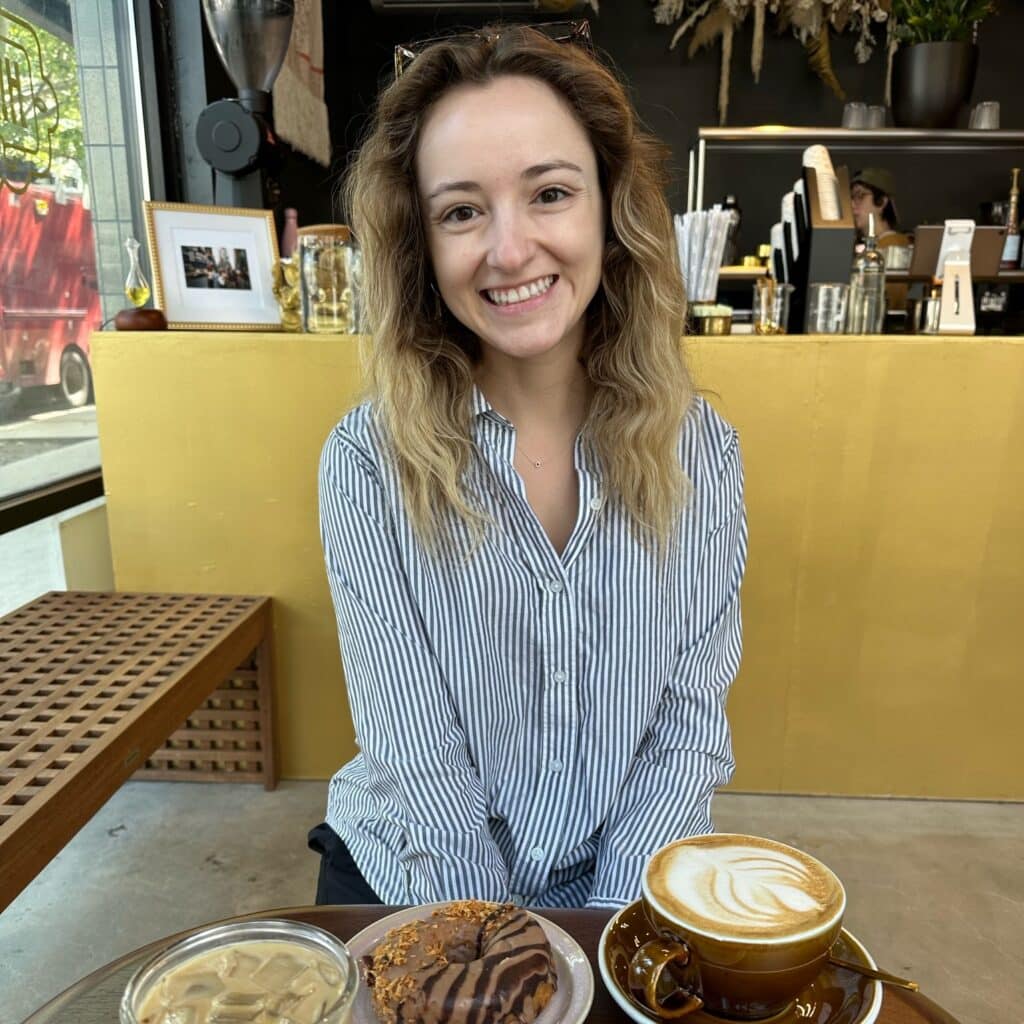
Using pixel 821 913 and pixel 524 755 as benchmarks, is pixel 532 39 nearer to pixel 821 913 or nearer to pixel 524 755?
pixel 524 755

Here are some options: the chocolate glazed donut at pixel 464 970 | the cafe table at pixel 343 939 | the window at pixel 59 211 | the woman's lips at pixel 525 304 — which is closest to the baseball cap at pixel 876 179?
the window at pixel 59 211

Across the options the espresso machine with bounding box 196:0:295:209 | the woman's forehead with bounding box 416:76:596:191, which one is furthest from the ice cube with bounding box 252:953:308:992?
the espresso machine with bounding box 196:0:295:209

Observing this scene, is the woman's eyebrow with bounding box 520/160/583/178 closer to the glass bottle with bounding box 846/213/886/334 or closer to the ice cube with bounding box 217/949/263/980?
the ice cube with bounding box 217/949/263/980

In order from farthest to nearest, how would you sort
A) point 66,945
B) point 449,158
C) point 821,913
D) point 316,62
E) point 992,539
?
point 316,62, point 992,539, point 66,945, point 449,158, point 821,913

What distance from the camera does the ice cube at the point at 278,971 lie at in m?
0.51

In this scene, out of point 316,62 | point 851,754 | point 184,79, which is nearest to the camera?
point 851,754

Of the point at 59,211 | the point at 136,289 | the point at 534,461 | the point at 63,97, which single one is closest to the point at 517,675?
the point at 534,461

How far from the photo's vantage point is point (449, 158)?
3.44 feet

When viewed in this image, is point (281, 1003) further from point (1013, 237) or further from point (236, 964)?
point (1013, 237)

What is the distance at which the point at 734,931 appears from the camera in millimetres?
534

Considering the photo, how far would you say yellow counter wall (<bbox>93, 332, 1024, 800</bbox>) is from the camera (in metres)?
2.06

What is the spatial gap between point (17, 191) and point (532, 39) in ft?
5.38

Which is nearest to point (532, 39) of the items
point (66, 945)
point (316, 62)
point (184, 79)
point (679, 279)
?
point (679, 279)

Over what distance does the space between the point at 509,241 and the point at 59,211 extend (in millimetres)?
1874
